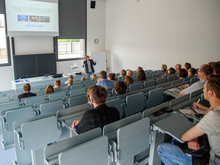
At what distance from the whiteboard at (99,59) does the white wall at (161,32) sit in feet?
1.67

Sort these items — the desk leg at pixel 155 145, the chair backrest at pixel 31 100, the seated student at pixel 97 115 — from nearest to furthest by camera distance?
the seated student at pixel 97 115, the desk leg at pixel 155 145, the chair backrest at pixel 31 100

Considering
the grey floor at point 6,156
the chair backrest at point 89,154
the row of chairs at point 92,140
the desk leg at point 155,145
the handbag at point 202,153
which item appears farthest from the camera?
the grey floor at point 6,156

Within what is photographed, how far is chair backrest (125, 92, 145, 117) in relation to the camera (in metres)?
3.51

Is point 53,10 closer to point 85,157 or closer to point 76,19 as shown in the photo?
point 76,19

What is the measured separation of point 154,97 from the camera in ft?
12.7

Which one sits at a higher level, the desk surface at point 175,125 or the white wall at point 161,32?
the white wall at point 161,32

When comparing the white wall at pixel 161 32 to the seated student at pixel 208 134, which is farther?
the white wall at pixel 161 32

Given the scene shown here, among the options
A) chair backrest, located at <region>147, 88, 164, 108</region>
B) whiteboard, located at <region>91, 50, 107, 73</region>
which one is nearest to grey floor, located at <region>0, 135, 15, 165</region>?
chair backrest, located at <region>147, 88, 164, 108</region>

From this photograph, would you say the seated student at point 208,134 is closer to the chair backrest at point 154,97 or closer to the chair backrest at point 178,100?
the chair backrest at point 178,100

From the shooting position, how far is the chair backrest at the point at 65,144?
5.57 ft

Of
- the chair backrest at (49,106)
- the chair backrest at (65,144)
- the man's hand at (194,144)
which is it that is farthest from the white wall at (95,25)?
the man's hand at (194,144)

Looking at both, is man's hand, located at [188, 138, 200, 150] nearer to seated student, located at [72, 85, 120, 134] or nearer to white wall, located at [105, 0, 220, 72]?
seated student, located at [72, 85, 120, 134]

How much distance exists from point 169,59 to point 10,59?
761 cm

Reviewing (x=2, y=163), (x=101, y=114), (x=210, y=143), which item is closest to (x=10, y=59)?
(x=2, y=163)
